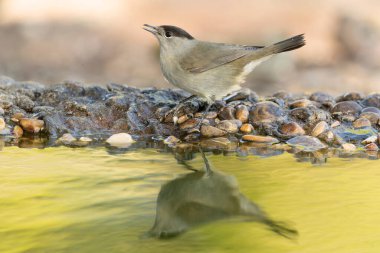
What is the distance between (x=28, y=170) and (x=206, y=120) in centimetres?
160

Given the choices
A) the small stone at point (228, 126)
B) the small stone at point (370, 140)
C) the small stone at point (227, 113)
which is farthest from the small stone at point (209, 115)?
the small stone at point (370, 140)

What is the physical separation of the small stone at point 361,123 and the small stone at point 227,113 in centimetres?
95

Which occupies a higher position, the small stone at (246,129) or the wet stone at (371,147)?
the small stone at (246,129)

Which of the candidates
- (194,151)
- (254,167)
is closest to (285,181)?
(254,167)

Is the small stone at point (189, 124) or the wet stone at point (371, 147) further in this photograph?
the small stone at point (189, 124)

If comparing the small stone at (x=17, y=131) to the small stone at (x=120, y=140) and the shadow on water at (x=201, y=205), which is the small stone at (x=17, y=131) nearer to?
the small stone at (x=120, y=140)

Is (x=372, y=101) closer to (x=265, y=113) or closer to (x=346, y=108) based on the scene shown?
(x=346, y=108)

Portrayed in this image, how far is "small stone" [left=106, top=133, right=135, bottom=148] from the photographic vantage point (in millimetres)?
4938

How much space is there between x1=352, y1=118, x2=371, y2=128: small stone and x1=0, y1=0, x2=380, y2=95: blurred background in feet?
14.4

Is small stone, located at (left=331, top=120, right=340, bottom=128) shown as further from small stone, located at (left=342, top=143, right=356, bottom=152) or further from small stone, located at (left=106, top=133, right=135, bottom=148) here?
small stone, located at (left=106, top=133, right=135, bottom=148)

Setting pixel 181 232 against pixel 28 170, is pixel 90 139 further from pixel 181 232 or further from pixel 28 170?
pixel 181 232

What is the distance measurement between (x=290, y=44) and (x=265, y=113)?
0.59m

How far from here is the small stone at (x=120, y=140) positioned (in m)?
4.94

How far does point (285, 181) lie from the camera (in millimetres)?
3912
